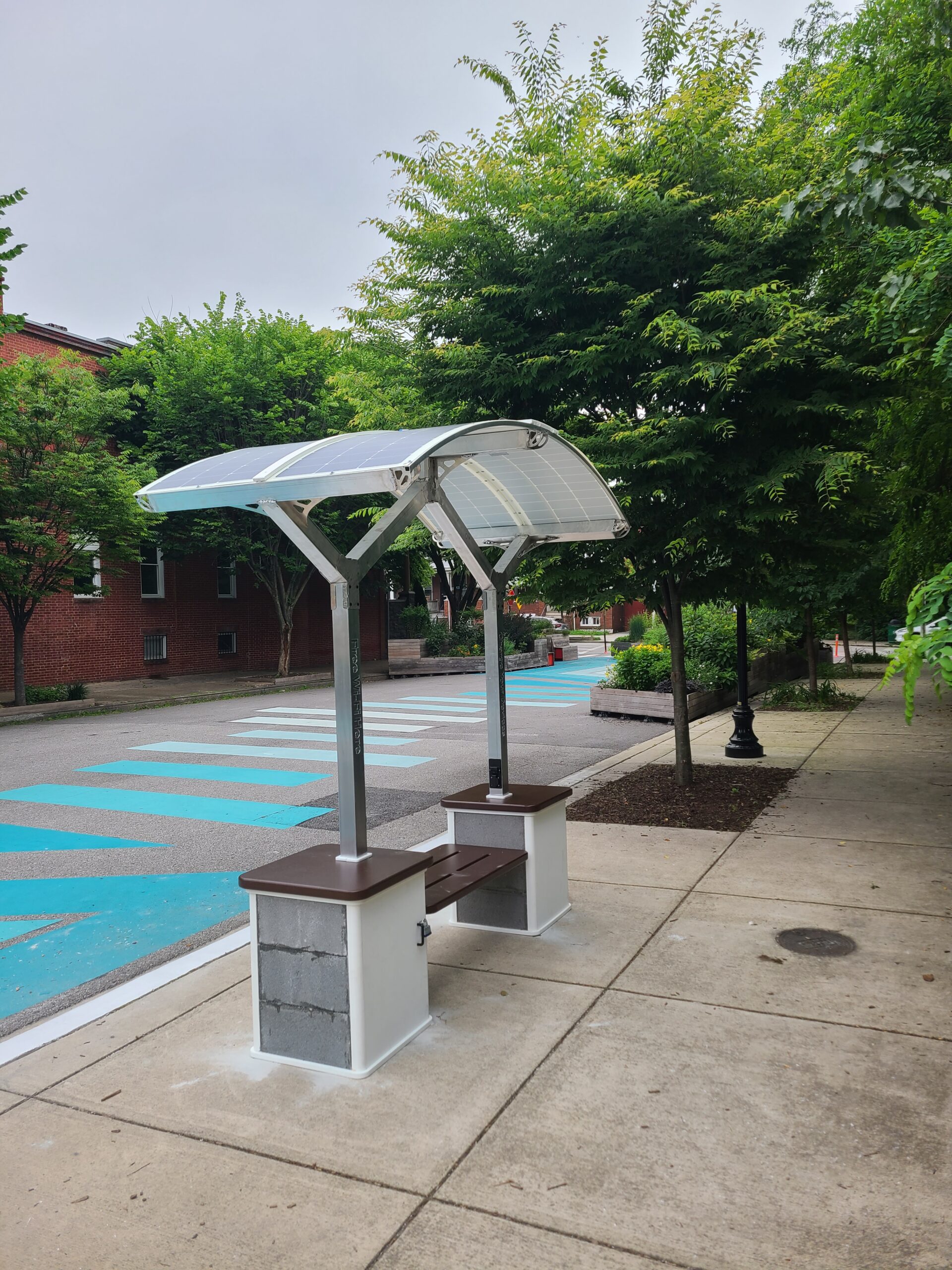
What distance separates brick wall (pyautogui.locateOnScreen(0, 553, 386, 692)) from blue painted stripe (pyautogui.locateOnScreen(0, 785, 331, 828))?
13.1m

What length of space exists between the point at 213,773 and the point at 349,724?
26.5ft

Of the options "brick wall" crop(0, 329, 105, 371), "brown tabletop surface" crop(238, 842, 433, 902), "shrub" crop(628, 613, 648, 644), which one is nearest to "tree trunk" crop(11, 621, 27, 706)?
"brick wall" crop(0, 329, 105, 371)

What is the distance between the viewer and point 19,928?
616 cm

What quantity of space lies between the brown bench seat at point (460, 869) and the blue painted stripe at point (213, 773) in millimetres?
5782

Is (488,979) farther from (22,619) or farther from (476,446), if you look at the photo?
(22,619)

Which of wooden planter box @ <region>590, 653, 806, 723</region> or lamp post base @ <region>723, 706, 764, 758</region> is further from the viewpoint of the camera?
wooden planter box @ <region>590, 653, 806, 723</region>

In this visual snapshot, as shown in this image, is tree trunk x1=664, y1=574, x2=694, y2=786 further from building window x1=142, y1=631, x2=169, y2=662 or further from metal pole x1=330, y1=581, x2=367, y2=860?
building window x1=142, y1=631, x2=169, y2=662

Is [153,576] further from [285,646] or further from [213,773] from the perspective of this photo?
[213,773]

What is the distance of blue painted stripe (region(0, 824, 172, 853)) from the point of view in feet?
26.9

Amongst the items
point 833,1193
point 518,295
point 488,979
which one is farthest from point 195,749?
point 833,1193

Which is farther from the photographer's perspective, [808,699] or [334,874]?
[808,699]

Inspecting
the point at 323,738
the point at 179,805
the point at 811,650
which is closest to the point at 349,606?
the point at 179,805

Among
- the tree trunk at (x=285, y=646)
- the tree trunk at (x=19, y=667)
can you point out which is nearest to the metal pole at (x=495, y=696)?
the tree trunk at (x=19, y=667)

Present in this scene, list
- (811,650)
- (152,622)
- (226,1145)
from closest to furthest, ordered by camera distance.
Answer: (226,1145), (811,650), (152,622)
